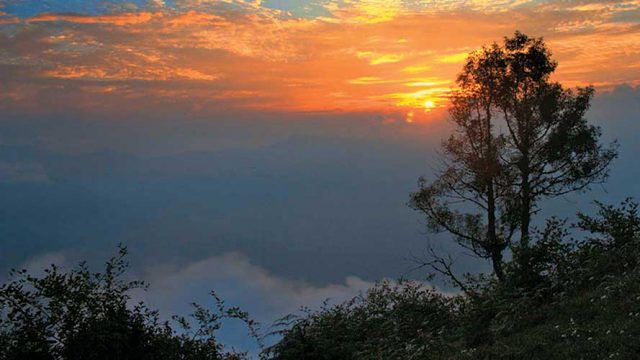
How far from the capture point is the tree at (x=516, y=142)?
29.4 metres

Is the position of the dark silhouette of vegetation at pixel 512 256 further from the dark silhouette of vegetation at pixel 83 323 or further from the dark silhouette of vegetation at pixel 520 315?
the dark silhouette of vegetation at pixel 83 323

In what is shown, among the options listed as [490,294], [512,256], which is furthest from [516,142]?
[490,294]

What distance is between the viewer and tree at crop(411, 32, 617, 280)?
29.4 meters

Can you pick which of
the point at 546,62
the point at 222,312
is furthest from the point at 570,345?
the point at 546,62

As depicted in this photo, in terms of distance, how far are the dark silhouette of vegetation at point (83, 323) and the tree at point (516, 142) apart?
1945cm

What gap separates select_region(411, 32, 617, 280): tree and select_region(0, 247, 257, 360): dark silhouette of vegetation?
19.5m

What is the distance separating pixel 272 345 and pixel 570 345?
8891 millimetres

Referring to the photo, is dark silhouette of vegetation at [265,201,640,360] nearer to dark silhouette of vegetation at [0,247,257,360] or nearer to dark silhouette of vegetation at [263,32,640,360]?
dark silhouette of vegetation at [263,32,640,360]

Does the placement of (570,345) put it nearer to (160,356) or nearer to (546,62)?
(160,356)

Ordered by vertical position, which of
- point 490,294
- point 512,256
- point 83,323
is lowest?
point 83,323

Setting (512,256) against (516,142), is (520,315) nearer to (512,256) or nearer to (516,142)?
(512,256)

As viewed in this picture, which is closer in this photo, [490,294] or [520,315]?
[520,315]

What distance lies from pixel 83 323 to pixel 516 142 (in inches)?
919

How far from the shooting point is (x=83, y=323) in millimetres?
14750
